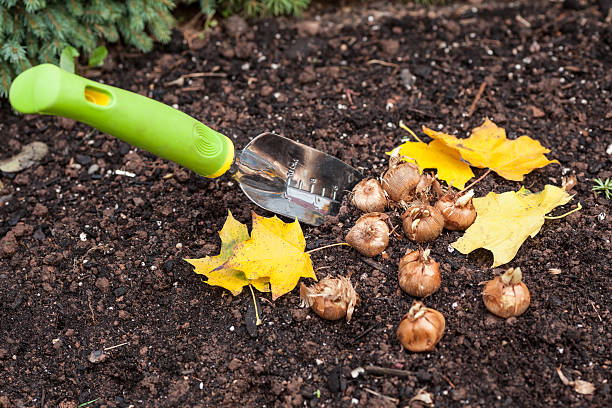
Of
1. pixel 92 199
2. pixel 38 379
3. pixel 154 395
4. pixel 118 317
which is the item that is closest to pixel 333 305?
pixel 154 395

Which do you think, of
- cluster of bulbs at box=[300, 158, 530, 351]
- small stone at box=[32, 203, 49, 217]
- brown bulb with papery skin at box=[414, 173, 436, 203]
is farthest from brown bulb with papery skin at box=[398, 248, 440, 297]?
small stone at box=[32, 203, 49, 217]

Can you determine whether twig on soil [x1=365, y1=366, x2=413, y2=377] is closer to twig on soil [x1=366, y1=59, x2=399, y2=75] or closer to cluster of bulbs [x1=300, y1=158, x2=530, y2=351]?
cluster of bulbs [x1=300, y1=158, x2=530, y2=351]

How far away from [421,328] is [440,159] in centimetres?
69

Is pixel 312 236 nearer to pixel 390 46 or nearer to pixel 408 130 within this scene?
pixel 408 130

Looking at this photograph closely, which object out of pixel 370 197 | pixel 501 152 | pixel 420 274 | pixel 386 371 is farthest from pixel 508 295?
pixel 501 152

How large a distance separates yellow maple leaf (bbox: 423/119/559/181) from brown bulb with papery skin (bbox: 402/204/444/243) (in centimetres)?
29

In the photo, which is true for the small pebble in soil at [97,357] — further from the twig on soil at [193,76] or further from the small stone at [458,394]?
the twig on soil at [193,76]

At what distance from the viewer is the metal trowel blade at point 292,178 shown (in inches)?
79.4

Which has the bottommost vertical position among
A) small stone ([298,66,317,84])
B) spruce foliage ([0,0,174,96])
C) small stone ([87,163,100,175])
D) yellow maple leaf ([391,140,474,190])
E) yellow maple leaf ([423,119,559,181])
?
small stone ([87,163,100,175])

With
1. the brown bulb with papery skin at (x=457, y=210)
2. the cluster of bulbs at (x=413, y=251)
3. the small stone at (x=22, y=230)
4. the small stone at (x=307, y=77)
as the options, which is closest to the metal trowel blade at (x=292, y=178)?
the cluster of bulbs at (x=413, y=251)

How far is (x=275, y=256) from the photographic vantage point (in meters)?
1.84

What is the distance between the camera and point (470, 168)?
211cm

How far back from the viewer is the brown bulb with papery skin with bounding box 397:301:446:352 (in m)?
1.63

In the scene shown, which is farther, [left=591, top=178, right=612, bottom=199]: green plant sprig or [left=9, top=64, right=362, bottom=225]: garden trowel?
[left=591, top=178, right=612, bottom=199]: green plant sprig
